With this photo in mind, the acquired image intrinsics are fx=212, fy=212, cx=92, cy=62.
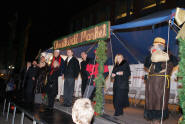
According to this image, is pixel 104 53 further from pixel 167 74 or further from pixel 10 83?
pixel 10 83

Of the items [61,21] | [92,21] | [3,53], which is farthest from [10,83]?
[3,53]

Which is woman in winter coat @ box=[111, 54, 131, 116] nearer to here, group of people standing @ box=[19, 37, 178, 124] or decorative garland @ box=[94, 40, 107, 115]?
group of people standing @ box=[19, 37, 178, 124]

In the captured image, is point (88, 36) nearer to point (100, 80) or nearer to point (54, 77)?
point (100, 80)

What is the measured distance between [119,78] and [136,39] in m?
1.44

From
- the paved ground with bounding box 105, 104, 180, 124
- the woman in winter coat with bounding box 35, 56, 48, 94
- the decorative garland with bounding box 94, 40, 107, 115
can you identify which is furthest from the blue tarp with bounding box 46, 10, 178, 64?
the paved ground with bounding box 105, 104, 180, 124

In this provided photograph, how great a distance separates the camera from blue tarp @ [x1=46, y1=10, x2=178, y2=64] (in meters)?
5.01

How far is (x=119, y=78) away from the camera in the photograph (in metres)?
5.47

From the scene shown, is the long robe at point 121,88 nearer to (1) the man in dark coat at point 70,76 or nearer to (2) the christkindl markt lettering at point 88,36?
(2) the christkindl markt lettering at point 88,36

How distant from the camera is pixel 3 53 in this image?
31172 millimetres

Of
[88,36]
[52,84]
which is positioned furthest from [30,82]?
[88,36]

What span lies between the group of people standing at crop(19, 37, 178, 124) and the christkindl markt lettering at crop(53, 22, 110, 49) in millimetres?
392

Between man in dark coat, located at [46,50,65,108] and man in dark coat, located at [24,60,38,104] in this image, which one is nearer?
man in dark coat, located at [46,50,65,108]

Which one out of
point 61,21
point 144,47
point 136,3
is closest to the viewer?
point 144,47

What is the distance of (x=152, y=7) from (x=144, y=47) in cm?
536
